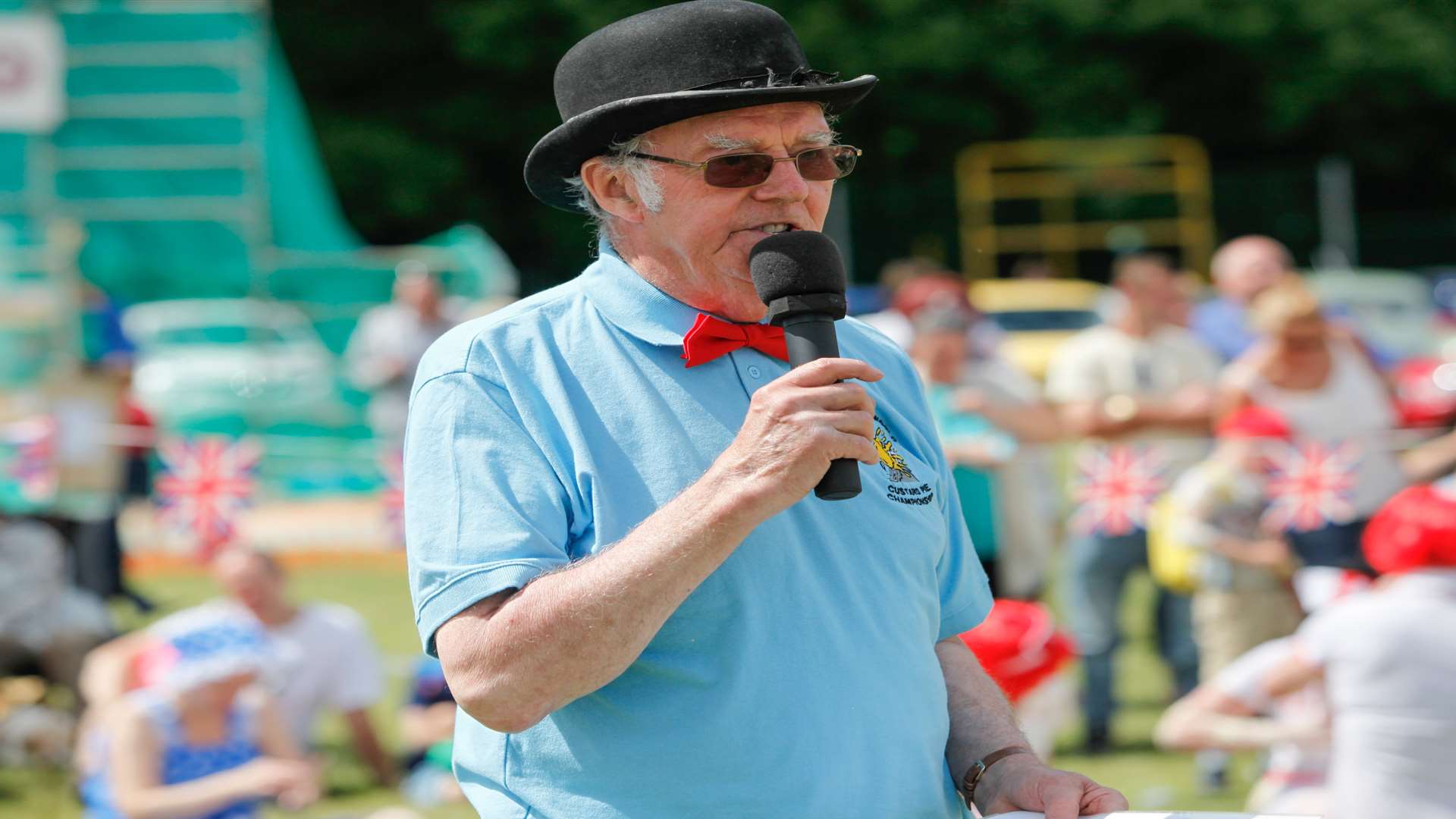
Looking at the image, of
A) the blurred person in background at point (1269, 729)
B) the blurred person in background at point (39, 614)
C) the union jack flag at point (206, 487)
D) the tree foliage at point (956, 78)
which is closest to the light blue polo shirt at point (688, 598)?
the blurred person in background at point (1269, 729)

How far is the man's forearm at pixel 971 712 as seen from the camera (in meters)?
2.46

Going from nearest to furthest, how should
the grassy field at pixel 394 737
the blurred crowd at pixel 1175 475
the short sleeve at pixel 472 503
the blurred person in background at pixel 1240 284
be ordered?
the short sleeve at pixel 472 503, the grassy field at pixel 394 737, the blurred crowd at pixel 1175 475, the blurred person in background at pixel 1240 284

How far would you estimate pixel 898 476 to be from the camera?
2367 millimetres

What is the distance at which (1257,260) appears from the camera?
8.11m

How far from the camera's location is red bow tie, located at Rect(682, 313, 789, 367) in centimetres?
225

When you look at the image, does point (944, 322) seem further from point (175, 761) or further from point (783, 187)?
point (783, 187)

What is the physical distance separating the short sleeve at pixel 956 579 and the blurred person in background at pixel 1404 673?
2139 mm

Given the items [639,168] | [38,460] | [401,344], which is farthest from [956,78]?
[639,168]

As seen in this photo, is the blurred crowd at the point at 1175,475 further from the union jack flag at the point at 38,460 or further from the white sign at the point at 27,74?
the union jack flag at the point at 38,460

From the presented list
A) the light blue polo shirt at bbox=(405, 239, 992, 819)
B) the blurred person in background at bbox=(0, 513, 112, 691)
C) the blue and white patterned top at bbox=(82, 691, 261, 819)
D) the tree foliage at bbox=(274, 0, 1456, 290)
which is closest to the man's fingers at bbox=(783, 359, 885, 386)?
the light blue polo shirt at bbox=(405, 239, 992, 819)

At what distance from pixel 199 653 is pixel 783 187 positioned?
4.21 metres

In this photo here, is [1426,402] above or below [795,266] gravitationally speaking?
below

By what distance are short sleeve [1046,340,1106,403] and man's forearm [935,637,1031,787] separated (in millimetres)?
5159

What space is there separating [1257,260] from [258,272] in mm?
10362
